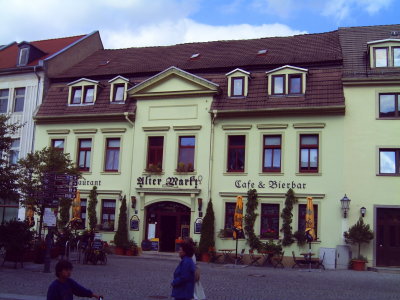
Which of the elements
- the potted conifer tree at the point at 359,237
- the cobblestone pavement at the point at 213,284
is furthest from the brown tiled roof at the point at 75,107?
the potted conifer tree at the point at 359,237

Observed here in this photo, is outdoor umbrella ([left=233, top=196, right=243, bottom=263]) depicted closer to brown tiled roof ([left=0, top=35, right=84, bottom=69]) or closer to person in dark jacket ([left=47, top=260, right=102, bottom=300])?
brown tiled roof ([left=0, top=35, right=84, bottom=69])

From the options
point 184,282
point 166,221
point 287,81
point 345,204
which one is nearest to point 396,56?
point 287,81

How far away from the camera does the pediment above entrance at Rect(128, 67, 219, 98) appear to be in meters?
27.4

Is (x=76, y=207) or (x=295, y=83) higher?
(x=295, y=83)

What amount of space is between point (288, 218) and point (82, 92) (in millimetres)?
13655

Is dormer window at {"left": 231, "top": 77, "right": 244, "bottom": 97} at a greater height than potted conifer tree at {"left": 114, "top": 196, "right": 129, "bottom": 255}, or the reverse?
dormer window at {"left": 231, "top": 77, "right": 244, "bottom": 97}

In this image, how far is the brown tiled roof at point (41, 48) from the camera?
112 feet

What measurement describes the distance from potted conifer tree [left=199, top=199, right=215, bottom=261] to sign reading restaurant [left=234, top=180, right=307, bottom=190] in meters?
1.86

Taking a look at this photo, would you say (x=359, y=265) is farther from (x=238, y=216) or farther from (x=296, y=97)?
(x=296, y=97)

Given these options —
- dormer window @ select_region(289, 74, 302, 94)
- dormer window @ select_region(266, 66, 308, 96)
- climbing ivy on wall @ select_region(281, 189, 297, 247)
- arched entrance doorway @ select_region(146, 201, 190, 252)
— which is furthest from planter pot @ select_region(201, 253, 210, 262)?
dormer window @ select_region(289, 74, 302, 94)

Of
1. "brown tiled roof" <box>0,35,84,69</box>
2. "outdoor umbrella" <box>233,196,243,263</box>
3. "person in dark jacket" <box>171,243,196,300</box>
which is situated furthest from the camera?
"brown tiled roof" <box>0,35,84,69</box>

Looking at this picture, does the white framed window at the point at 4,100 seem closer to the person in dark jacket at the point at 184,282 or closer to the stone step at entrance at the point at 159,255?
the stone step at entrance at the point at 159,255

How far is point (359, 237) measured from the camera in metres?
23.5

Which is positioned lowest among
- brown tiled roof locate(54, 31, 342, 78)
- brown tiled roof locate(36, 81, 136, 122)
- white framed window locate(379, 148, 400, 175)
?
white framed window locate(379, 148, 400, 175)
